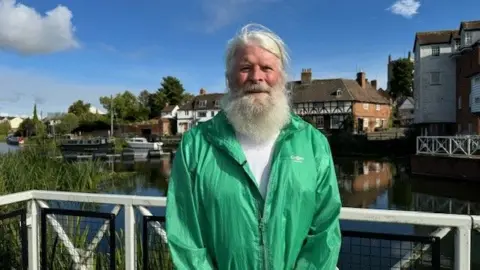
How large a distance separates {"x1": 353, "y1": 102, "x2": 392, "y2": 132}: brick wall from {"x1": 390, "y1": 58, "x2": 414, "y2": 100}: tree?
15805 millimetres

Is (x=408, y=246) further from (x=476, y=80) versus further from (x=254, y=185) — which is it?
(x=476, y=80)

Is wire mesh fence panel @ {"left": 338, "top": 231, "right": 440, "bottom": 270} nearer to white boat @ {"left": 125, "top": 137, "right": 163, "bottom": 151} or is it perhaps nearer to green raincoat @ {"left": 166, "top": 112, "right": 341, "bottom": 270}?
green raincoat @ {"left": 166, "top": 112, "right": 341, "bottom": 270}

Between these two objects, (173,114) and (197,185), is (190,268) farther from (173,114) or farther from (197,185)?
(173,114)

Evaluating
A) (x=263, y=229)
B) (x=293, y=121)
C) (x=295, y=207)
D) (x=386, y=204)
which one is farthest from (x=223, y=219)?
(x=386, y=204)

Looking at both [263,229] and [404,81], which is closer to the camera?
[263,229]

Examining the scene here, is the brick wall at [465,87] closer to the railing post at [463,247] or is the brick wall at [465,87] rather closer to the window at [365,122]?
the window at [365,122]

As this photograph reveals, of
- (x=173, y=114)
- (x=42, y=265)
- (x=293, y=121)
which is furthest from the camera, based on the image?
(x=173, y=114)

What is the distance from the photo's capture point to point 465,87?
30109 millimetres

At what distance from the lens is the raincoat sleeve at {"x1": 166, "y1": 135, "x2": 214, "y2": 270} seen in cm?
182

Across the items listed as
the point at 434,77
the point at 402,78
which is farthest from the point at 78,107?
the point at 434,77

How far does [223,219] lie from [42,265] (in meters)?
2.41

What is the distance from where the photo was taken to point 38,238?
347 cm

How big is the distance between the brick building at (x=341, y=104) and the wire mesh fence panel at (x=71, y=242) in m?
43.5

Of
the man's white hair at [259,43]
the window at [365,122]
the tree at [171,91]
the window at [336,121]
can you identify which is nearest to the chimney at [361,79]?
the window at [365,122]
